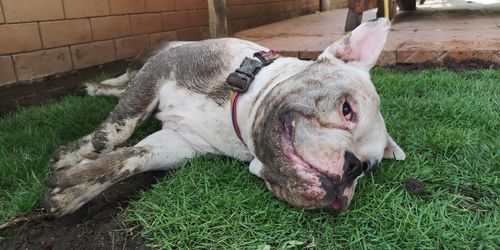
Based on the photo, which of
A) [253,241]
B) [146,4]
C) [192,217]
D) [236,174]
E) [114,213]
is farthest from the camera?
[146,4]

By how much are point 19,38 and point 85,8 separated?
0.85 meters

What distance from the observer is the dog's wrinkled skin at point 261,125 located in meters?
1.88

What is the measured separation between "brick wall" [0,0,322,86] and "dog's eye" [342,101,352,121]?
10.3 feet

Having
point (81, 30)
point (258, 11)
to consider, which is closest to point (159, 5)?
point (81, 30)

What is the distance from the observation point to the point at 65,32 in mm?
4395

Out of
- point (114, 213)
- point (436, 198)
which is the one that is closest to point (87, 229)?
point (114, 213)

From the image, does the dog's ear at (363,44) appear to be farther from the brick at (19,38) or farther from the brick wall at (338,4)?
the brick wall at (338,4)

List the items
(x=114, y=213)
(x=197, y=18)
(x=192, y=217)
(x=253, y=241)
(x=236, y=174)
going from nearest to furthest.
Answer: (x=253, y=241), (x=192, y=217), (x=114, y=213), (x=236, y=174), (x=197, y=18)

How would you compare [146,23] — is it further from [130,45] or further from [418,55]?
[418,55]

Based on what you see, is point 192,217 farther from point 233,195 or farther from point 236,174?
point 236,174

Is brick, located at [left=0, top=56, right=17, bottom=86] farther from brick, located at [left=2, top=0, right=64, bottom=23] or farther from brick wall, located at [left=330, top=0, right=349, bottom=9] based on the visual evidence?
brick wall, located at [left=330, top=0, right=349, bottom=9]

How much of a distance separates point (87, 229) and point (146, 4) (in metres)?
3.94

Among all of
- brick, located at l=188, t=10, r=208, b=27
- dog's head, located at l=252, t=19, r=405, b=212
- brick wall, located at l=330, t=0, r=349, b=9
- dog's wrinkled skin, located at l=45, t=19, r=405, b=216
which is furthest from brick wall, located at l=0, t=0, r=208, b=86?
brick wall, located at l=330, t=0, r=349, b=9

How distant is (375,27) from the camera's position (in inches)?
102
